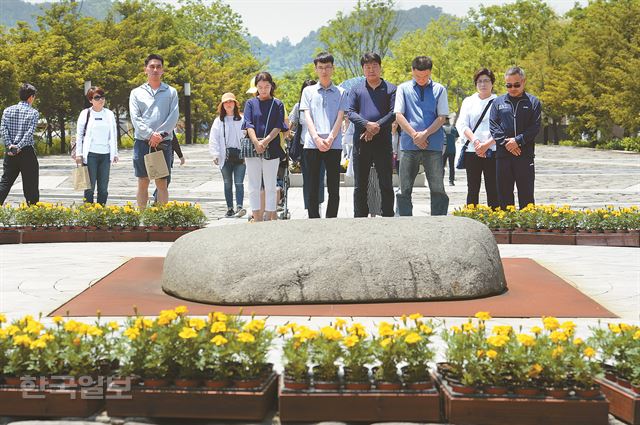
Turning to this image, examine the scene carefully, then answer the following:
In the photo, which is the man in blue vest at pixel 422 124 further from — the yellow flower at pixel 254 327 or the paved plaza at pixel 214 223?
the yellow flower at pixel 254 327

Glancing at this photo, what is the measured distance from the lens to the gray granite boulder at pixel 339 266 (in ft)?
22.7

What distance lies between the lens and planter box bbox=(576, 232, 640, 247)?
10781 mm

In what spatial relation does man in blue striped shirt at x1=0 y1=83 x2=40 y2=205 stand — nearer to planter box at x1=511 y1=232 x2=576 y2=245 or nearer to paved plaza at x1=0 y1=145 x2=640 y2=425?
paved plaza at x1=0 y1=145 x2=640 y2=425

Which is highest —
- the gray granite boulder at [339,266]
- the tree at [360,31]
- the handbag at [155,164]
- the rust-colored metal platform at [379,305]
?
the tree at [360,31]

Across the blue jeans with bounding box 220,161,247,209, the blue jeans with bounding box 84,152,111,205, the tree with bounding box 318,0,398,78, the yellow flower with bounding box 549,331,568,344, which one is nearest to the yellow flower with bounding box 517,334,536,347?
the yellow flower with bounding box 549,331,568,344

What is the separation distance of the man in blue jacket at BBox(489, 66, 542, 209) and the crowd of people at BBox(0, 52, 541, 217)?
0.04ft

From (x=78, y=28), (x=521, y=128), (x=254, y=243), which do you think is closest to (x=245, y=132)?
(x=521, y=128)

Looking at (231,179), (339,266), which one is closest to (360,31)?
(231,179)

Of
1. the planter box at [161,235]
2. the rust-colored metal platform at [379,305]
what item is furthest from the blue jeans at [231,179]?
the rust-colored metal platform at [379,305]

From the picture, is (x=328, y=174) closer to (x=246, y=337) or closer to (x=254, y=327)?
(x=254, y=327)

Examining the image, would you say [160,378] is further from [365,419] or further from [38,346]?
[365,419]

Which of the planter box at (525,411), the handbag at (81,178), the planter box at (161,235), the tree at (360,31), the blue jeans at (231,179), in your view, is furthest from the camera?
the tree at (360,31)

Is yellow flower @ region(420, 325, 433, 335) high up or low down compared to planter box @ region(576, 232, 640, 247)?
up

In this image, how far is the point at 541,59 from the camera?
58594mm
